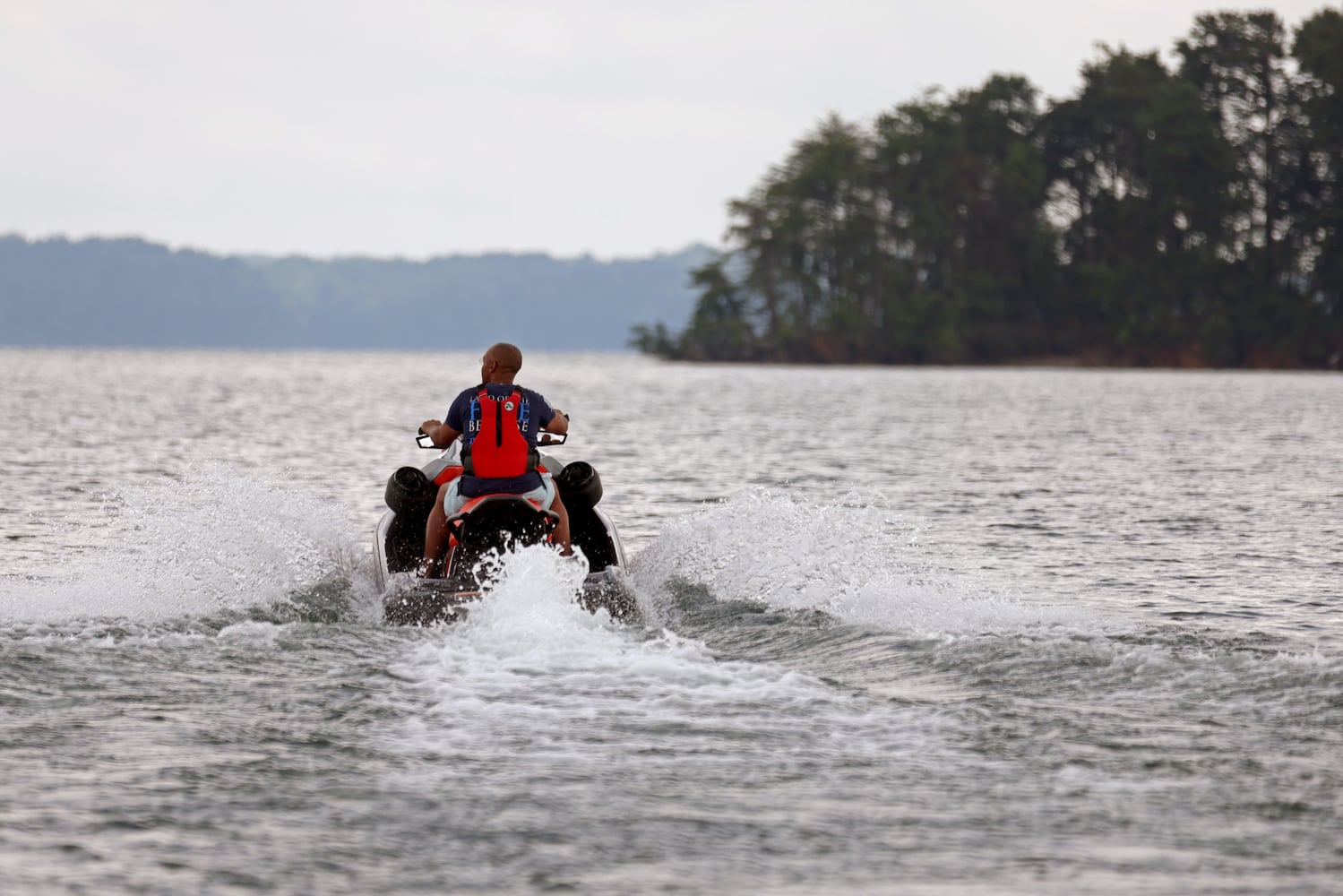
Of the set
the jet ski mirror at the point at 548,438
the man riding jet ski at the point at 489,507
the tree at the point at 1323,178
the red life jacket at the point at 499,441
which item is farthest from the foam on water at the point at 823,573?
the tree at the point at 1323,178

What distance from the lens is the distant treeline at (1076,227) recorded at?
3489 inches

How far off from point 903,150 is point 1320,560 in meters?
86.5

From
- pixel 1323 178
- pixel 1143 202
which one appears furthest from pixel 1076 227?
pixel 1323 178

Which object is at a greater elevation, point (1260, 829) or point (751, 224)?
point (751, 224)

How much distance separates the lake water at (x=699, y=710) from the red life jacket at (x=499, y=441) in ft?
2.41

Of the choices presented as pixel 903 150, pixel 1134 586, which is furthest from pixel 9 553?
pixel 903 150

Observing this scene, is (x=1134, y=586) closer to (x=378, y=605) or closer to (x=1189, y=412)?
(x=378, y=605)

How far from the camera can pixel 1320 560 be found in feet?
46.8

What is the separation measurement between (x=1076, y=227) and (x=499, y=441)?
9447 centimetres

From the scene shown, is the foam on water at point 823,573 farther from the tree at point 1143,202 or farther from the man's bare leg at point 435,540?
the tree at point 1143,202

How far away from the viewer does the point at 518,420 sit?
10180 mm

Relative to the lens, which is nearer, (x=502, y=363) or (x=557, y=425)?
(x=502, y=363)

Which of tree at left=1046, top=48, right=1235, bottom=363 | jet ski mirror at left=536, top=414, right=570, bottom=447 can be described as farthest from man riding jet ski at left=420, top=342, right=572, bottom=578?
tree at left=1046, top=48, right=1235, bottom=363

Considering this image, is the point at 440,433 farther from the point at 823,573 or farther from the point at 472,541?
the point at 823,573
